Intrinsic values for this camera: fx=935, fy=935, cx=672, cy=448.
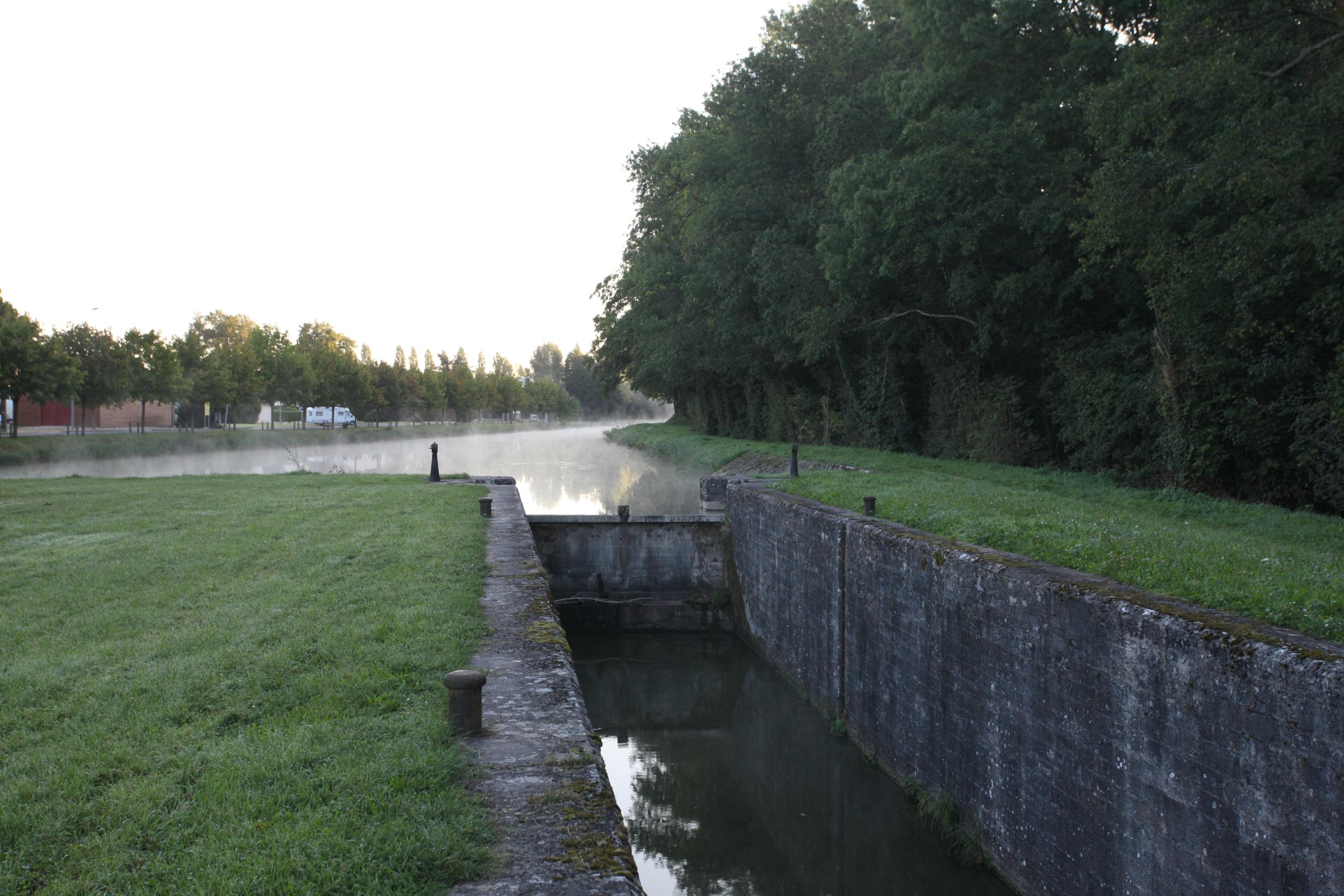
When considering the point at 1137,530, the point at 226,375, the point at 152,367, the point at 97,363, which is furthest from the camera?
the point at 226,375

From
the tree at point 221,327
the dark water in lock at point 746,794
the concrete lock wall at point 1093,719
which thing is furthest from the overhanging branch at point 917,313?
the tree at point 221,327

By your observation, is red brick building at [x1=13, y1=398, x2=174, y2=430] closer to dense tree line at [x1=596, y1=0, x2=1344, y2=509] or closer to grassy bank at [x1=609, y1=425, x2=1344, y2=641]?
dense tree line at [x1=596, y1=0, x2=1344, y2=509]

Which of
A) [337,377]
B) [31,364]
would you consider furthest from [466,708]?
[337,377]

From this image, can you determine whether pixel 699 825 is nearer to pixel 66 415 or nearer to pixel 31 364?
pixel 31 364

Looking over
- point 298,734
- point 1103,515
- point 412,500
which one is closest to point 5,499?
point 412,500

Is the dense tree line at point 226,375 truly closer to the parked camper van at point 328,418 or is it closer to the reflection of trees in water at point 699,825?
the parked camper van at point 328,418

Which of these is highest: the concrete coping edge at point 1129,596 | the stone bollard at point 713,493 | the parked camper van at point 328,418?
the parked camper van at point 328,418

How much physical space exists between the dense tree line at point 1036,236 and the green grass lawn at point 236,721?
31.6 feet

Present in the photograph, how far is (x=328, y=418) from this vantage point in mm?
64812

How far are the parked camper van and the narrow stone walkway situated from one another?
60322mm

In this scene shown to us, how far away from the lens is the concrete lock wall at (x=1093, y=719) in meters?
4.11

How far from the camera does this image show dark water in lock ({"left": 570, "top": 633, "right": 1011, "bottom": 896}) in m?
7.11

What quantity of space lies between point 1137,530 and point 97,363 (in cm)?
4194

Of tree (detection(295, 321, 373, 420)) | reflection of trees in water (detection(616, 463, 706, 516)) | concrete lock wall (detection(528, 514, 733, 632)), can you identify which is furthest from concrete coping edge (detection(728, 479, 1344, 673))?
tree (detection(295, 321, 373, 420))
